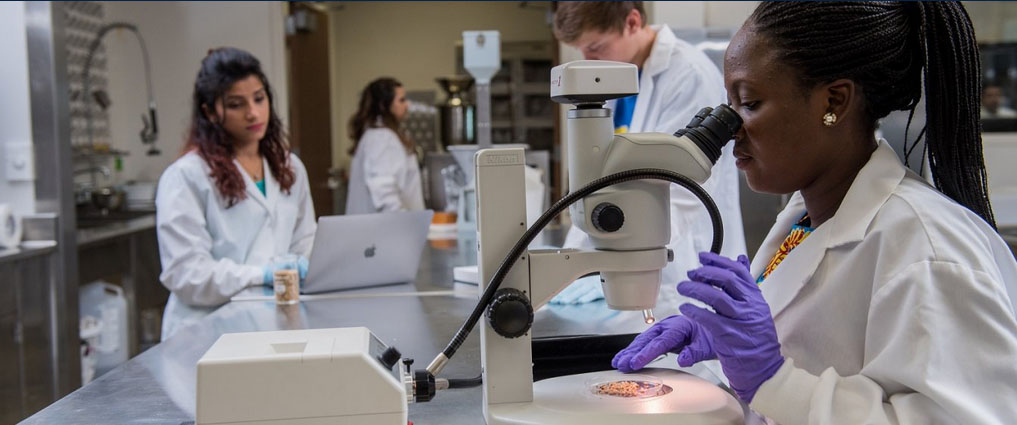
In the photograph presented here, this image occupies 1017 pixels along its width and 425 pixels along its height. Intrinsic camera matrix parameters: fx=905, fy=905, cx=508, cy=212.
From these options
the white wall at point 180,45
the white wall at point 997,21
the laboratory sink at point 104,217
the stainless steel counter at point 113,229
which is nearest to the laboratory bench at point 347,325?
the stainless steel counter at point 113,229

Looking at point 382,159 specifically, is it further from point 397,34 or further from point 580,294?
point 397,34

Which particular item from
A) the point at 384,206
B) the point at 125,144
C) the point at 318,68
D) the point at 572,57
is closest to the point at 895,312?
the point at 384,206

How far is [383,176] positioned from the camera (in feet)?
15.1

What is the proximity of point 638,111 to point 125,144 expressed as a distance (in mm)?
3592

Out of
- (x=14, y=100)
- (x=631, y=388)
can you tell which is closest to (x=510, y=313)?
(x=631, y=388)

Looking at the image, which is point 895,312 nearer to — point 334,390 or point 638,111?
point 334,390

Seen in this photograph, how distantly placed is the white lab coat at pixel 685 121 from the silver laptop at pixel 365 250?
41 cm

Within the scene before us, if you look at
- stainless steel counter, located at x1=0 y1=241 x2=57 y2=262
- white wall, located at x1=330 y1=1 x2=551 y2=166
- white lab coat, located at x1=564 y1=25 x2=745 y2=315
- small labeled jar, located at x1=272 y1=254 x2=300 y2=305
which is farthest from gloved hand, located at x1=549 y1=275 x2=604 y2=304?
white wall, located at x1=330 y1=1 x2=551 y2=166

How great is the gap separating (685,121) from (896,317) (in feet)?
4.86

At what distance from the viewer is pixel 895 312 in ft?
3.03

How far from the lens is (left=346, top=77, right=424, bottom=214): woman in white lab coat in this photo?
4.60 m

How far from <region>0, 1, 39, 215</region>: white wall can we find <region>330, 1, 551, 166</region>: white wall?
13.7ft

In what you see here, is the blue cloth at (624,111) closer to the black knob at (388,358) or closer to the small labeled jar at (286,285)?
the small labeled jar at (286,285)

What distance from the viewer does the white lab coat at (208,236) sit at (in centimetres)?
233
